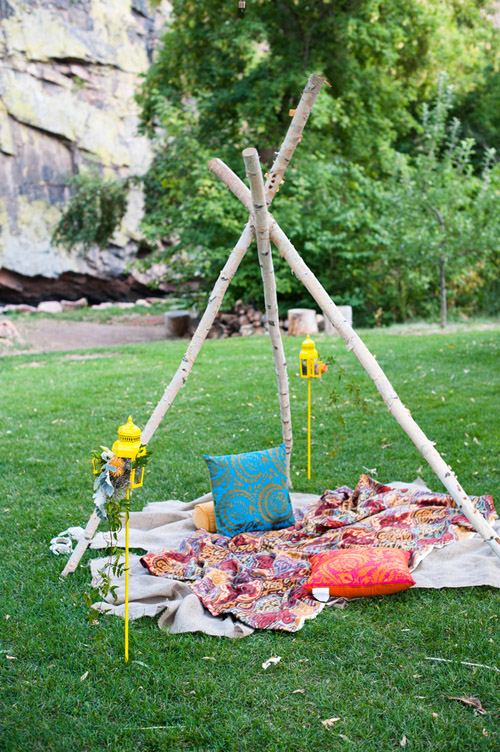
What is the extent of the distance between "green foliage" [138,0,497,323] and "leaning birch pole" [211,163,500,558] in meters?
9.66

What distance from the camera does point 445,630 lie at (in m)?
2.70

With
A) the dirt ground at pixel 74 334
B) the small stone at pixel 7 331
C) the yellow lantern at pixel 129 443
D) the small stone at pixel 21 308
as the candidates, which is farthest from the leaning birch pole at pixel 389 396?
the small stone at pixel 21 308

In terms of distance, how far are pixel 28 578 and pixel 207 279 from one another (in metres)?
11.5

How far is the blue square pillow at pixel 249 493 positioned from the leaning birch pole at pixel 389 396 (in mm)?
992

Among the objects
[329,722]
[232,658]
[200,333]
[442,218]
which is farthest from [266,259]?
[442,218]

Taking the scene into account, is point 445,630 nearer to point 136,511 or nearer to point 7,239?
point 136,511

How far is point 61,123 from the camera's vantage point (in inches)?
808

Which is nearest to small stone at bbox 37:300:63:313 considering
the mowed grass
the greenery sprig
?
the mowed grass

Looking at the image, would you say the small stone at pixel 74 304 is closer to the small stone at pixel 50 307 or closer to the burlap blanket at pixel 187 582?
the small stone at pixel 50 307

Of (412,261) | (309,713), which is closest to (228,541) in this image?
(309,713)

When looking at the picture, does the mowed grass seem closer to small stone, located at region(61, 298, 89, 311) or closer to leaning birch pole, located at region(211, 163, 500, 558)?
leaning birch pole, located at region(211, 163, 500, 558)

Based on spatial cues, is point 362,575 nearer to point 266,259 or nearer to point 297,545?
point 297,545

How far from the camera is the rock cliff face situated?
19.8m

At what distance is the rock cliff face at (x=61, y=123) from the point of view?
1980cm
